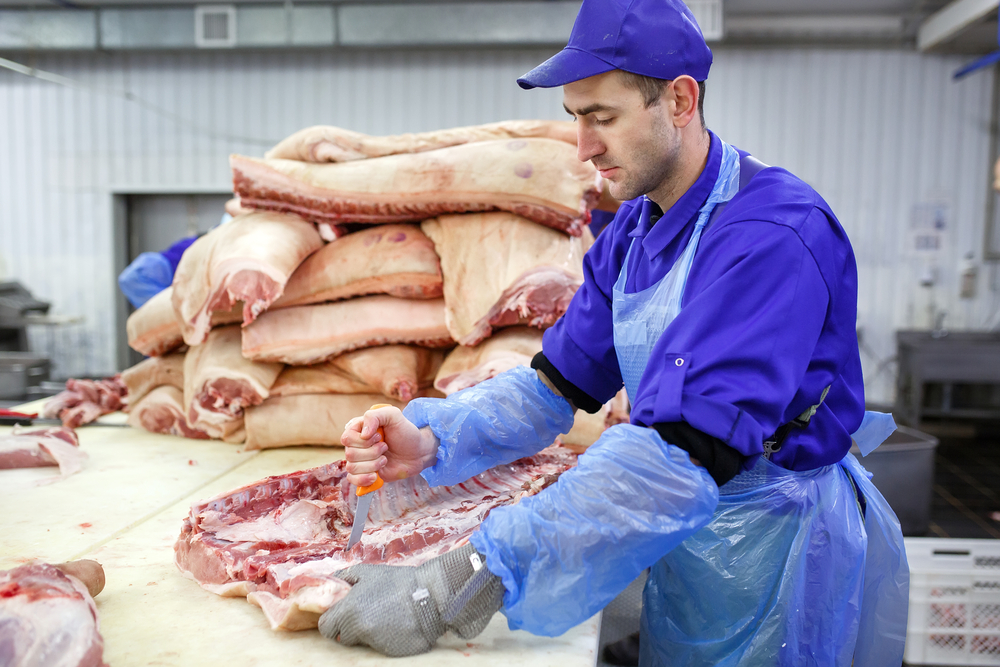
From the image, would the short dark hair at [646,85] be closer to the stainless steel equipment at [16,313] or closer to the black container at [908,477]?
the black container at [908,477]

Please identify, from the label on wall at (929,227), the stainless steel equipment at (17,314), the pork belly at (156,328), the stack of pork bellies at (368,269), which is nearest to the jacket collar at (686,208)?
the stack of pork bellies at (368,269)

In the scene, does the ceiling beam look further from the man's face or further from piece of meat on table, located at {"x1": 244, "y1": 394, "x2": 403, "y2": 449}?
piece of meat on table, located at {"x1": 244, "y1": 394, "x2": 403, "y2": 449}

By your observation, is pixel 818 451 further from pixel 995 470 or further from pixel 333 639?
pixel 995 470

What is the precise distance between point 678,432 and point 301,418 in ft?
6.23

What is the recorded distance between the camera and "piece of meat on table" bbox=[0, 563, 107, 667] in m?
1.21

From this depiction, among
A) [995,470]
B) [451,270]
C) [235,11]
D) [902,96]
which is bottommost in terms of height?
[995,470]

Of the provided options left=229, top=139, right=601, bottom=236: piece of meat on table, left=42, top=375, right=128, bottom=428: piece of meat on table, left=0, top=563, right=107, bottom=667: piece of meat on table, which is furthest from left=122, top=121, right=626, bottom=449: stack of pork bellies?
left=0, top=563, right=107, bottom=667: piece of meat on table

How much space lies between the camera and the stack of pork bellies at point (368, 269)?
2.64 m

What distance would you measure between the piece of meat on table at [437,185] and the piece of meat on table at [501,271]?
6 centimetres

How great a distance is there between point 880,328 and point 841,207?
1.49 meters

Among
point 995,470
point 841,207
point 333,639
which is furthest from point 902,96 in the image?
point 333,639

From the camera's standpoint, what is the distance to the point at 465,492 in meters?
2.03

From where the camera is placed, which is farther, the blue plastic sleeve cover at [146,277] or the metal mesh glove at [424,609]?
the blue plastic sleeve cover at [146,277]

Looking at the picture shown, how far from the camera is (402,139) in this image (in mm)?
2939
